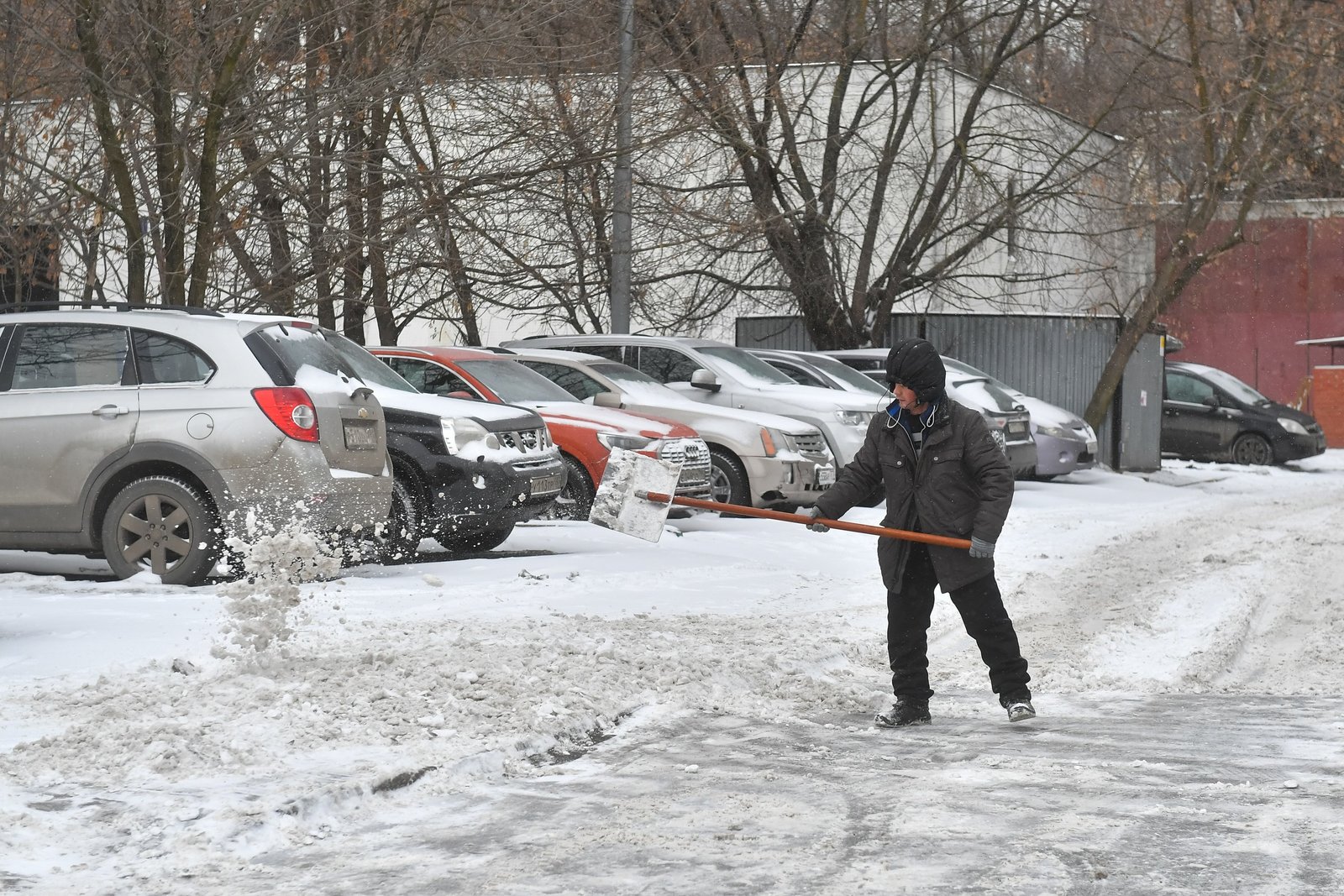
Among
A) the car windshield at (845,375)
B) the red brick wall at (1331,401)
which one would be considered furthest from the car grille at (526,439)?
the red brick wall at (1331,401)

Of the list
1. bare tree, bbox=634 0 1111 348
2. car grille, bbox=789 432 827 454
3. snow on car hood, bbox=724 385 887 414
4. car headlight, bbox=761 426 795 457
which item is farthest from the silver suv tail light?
bare tree, bbox=634 0 1111 348

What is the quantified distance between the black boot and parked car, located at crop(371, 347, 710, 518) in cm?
663

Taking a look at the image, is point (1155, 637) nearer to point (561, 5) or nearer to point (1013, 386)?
point (561, 5)

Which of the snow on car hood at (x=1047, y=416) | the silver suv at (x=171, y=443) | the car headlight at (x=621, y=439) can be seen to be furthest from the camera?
the snow on car hood at (x=1047, y=416)

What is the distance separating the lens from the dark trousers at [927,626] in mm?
7066

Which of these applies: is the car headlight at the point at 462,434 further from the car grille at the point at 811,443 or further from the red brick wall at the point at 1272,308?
the red brick wall at the point at 1272,308

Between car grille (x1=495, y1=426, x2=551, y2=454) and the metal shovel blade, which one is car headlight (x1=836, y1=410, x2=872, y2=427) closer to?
car grille (x1=495, y1=426, x2=551, y2=454)

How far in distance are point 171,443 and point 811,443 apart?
686cm

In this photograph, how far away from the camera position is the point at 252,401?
9.85 meters

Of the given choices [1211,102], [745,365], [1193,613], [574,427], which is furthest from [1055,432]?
[1193,613]

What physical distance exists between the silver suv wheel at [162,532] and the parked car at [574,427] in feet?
12.9

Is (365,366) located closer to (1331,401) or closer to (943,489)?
(943,489)

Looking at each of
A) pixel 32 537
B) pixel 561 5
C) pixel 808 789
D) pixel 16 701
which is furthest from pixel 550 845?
pixel 561 5

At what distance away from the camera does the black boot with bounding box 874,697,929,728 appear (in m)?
6.98
